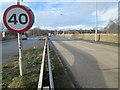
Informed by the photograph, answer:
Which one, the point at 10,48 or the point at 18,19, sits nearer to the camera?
the point at 18,19

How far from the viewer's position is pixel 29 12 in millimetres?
4410

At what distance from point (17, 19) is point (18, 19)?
27 millimetres

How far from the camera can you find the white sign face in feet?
14.3

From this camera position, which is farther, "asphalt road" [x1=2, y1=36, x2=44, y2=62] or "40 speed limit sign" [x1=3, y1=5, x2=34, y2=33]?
"asphalt road" [x1=2, y1=36, x2=44, y2=62]

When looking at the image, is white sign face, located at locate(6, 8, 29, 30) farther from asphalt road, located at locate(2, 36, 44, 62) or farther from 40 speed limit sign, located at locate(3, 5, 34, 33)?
asphalt road, located at locate(2, 36, 44, 62)

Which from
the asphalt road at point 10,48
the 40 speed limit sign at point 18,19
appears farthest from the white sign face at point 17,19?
the asphalt road at point 10,48

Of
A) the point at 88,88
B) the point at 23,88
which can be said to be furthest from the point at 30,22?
the point at 88,88

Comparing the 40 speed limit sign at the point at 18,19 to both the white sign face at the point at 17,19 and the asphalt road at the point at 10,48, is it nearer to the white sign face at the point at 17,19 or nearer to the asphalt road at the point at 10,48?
the white sign face at the point at 17,19

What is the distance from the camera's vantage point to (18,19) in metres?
4.41

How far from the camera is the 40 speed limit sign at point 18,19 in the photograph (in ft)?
14.3

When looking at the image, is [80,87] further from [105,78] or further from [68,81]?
[105,78]

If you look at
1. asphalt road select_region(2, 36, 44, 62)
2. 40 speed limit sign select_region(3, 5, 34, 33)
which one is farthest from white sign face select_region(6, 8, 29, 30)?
asphalt road select_region(2, 36, 44, 62)

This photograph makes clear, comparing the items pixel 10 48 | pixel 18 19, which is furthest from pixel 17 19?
pixel 10 48

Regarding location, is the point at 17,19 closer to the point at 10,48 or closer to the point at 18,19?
the point at 18,19
